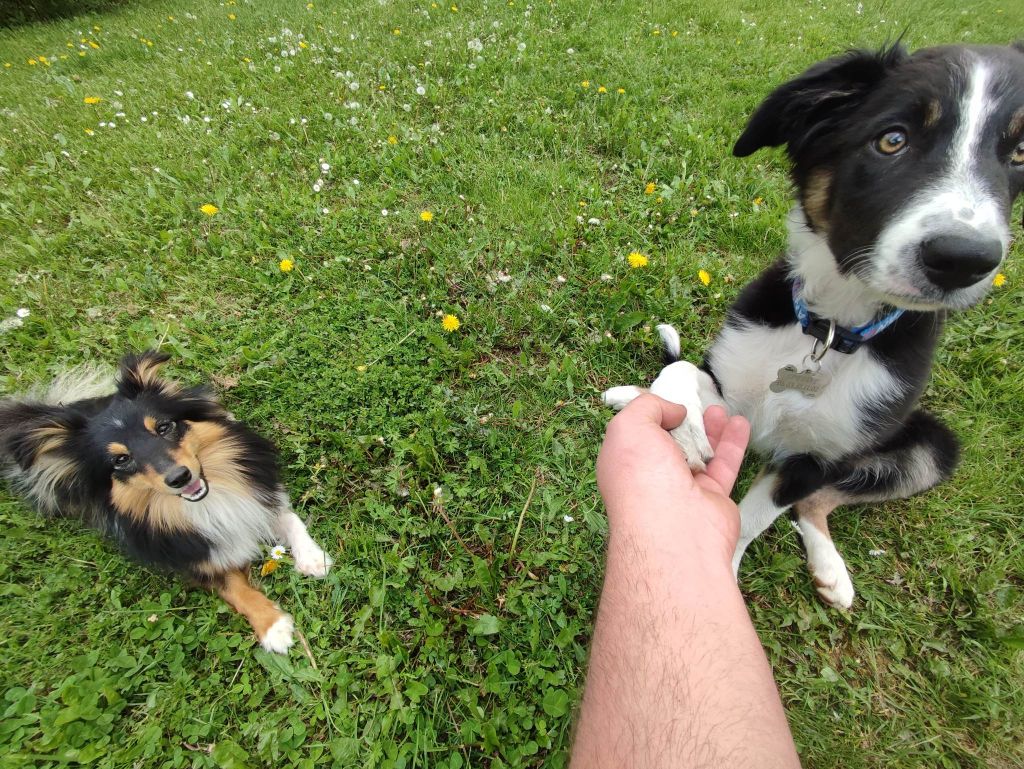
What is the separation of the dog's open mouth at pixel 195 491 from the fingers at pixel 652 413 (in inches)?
76.5

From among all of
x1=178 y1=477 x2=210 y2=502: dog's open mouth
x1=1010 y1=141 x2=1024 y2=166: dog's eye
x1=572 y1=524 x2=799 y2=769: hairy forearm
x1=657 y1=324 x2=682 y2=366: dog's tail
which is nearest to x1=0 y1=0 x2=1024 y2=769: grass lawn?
x1=657 y1=324 x2=682 y2=366: dog's tail

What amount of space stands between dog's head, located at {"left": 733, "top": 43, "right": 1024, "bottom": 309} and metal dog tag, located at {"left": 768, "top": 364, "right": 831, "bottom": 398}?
0.49 meters

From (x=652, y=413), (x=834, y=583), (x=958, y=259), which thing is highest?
(x=958, y=259)

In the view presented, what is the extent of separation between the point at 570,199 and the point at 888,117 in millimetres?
2362

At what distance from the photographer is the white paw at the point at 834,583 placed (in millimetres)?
2316

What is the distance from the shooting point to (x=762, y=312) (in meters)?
2.32

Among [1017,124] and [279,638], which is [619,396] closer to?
[1017,124]

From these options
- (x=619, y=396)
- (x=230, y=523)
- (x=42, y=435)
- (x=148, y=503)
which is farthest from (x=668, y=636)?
(x=42, y=435)

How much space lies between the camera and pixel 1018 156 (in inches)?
65.4

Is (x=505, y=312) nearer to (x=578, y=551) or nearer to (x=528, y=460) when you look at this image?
(x=528, y=460)

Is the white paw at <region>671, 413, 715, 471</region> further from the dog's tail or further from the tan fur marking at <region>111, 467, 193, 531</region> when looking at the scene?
the tan fur marking at <region>111, 467, 193, 531</region>

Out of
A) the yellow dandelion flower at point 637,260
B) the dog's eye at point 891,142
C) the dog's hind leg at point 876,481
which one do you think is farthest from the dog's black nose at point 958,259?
the yellow dandelion flower at point 637,260

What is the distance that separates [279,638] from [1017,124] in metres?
3.36

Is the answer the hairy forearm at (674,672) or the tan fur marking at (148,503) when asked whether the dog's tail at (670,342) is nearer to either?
the hairy forearm at (674,672)
